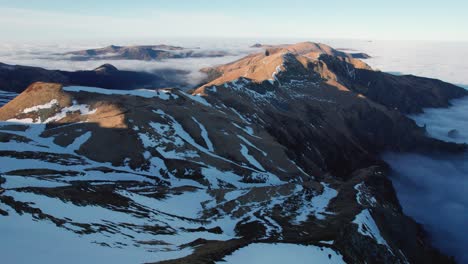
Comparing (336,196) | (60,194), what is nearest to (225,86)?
(336,196)

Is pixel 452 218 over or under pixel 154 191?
under

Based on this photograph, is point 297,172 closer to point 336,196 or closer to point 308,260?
point 336,196

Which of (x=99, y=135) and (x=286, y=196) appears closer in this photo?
(x=286, y=196)

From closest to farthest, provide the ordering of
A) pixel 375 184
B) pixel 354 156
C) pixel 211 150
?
pixel 211 150 < pixel 375 184 < pixel 354 156

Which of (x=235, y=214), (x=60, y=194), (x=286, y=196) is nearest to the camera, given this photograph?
(x=60, y=194)

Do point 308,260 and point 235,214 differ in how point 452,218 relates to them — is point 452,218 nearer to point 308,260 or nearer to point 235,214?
point 235,214

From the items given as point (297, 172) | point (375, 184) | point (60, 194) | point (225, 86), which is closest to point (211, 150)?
point (297, 172)

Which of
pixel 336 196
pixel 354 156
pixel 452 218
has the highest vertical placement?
pixel 336 196
